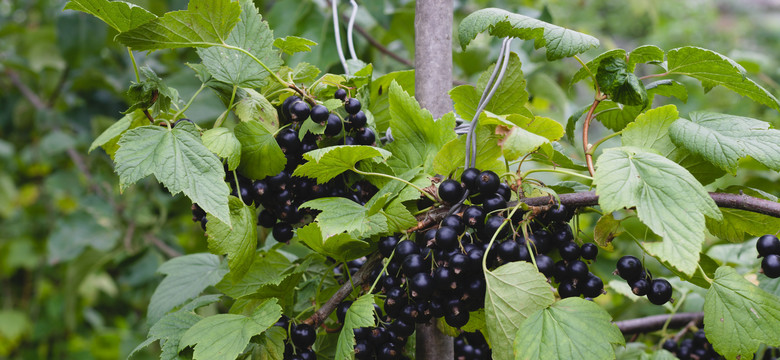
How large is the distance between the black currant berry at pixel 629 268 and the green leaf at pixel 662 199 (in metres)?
0.09

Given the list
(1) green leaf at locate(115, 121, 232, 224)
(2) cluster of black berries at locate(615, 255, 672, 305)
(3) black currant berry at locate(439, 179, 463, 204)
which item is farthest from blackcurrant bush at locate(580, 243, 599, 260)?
(1) green leaf at locate(115, 121, 232, 224)

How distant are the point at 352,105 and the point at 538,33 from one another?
20 centimetres

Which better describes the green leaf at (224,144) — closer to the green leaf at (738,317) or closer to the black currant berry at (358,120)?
the black currant berry at (358,120)

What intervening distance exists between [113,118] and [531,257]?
1.81m

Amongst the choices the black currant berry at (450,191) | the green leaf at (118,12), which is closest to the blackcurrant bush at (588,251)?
the black currant berry at (450,191)

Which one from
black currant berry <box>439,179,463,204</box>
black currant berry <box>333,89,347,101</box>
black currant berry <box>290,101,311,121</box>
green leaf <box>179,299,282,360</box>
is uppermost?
black currant berry <box>333,89,347,101</box>

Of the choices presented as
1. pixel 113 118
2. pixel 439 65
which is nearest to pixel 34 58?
pixel 113 118

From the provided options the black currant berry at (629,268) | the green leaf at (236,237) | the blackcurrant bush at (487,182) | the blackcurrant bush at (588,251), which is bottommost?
the green leaf at (236,237)

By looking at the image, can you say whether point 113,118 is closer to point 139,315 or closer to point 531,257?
point 139,315

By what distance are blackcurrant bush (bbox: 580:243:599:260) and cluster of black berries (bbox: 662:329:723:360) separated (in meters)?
0.33

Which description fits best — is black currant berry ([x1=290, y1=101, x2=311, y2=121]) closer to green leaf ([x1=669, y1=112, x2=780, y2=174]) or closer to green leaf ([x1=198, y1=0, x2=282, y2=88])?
green leaf ([x1=198, y1=0, x2=282, y2=88])

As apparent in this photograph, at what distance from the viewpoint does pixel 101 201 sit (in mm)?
1753

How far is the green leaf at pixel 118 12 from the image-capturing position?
0.48 m

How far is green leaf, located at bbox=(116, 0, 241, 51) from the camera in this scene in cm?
50
